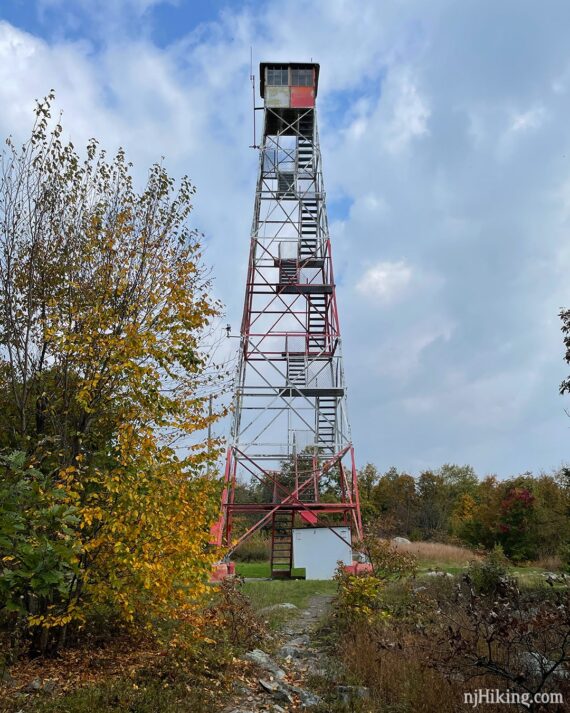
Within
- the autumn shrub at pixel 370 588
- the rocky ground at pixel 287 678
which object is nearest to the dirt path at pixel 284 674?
the rocky ground at pixel 287 678

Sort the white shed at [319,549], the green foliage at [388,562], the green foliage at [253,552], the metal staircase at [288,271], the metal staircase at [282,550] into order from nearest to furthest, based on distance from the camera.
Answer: the green foliage at [388,562] < the white shed at [319,549] < the metal staircase at [282,550] < the metal staircase at [288,271] < the green foliage at [253,552]

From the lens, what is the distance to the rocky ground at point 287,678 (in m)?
6.16

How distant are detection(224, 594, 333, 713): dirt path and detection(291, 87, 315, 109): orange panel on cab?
19.6 meters

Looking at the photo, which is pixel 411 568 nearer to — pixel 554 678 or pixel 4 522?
pixel 554 678

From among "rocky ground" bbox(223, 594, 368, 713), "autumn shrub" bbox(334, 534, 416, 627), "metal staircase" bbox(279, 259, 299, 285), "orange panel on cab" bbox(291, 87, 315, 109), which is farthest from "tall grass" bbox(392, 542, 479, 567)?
"orange panel on cab" bbox(291, 87, 315, 109)

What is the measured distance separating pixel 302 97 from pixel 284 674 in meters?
21.7

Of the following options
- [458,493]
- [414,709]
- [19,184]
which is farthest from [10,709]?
[458,493]

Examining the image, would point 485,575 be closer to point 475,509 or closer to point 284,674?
point 284,674

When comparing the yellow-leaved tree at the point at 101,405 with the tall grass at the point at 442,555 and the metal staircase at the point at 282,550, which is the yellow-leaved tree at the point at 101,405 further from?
the tall grass at the point at 442,555

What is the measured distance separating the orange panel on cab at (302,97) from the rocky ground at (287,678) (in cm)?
1984

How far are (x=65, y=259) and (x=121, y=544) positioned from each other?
11.7 feet

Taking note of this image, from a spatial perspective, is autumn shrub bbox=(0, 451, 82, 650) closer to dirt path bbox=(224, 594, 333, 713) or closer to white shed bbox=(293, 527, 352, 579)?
dirt path bbox=(224, 594, 333, 713)

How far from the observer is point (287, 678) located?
7.07 m

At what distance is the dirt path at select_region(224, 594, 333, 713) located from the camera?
242 inches
